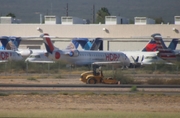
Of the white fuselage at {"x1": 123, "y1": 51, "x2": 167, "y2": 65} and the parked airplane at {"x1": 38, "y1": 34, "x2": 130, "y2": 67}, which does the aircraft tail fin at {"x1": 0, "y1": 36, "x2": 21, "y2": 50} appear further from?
the white fuselage at {"x1": 123, "y1": 51, "x2": 167, "y2": 65}

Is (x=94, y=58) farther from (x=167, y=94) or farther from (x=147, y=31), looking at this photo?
(x=167, y=94)

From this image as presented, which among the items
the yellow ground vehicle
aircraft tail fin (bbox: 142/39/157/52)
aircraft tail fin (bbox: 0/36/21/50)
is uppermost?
aircraft tail fin (bbox: 0/36/21/50)

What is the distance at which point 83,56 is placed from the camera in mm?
72562

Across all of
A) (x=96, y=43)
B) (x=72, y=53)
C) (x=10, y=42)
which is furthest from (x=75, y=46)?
(x=72, y=53)

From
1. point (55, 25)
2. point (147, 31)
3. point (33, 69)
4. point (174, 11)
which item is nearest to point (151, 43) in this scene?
point (147, 31)

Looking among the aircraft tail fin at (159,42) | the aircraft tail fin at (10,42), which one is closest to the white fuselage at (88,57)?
the aircraft tail fin at (159,42)

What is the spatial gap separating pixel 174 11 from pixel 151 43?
116 metres

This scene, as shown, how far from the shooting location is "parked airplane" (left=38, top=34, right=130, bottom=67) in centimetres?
7038

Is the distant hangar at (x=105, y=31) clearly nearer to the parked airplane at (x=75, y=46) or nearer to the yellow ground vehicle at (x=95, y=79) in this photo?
the parked airplane at (x=75, y=46)

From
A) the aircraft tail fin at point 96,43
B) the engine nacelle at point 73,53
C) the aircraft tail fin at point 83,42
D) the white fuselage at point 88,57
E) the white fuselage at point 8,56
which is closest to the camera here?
the white fuselage at point 88,57

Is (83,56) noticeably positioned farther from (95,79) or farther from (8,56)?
(95,79)

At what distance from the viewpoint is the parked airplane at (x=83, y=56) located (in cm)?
7038

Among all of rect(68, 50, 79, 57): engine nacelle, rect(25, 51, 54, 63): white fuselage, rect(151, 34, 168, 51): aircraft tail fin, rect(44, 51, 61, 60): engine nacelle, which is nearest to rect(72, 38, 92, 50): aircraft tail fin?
rect(151, 34, 168, 51): aircraft tail fin

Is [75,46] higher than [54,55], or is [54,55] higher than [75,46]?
[75,46]
